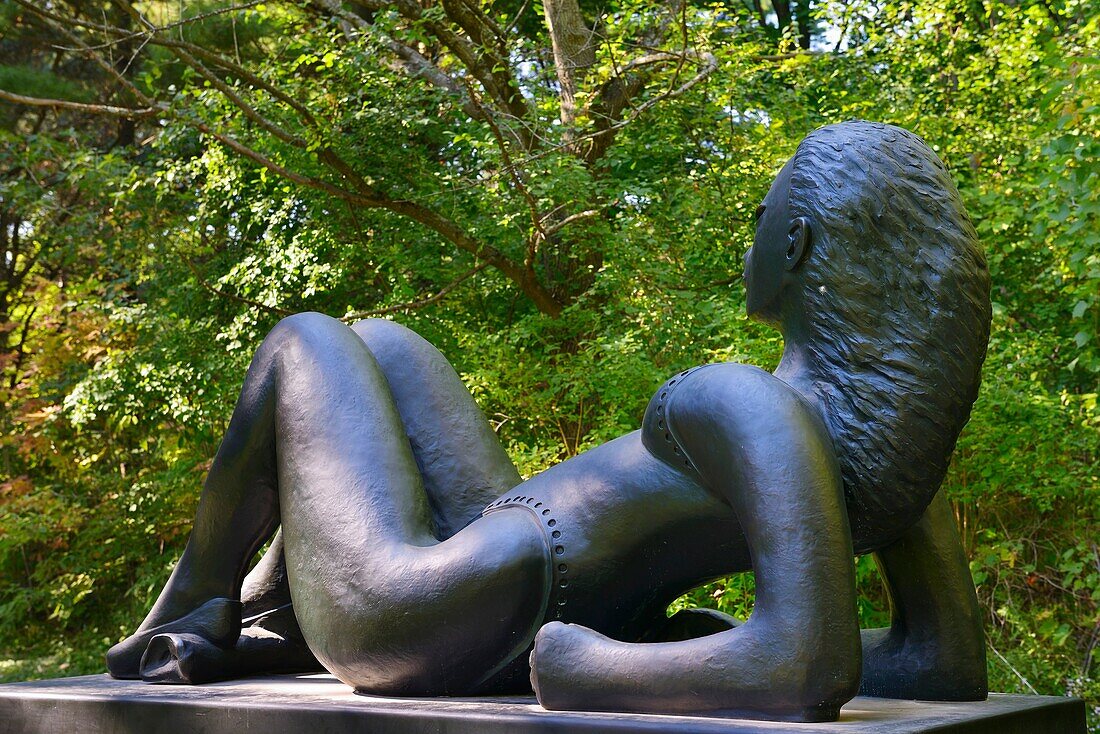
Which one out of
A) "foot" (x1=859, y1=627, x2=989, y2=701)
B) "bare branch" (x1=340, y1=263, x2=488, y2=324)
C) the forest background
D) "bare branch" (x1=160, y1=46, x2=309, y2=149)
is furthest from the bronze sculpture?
"bare branch" (x1=160, y1=46, x2=309, y2=149)

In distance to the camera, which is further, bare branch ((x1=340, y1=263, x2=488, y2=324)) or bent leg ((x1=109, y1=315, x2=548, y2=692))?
bare branch ((x1=340, y1=263, x2=488, y2=324))

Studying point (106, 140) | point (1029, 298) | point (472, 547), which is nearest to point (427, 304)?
point (1029, 298)

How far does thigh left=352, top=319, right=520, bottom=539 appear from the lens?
9.53ft

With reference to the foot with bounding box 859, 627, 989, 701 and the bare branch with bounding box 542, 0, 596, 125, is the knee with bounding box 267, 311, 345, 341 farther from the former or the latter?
the bare branch with bounding box 542, 0, 596, 125

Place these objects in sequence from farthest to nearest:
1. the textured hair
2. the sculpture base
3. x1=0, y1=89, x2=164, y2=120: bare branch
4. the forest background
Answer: x1=0, y1=89, x2=164, y2=120: bare branch, the forest background, the textured hair, the sculpture base

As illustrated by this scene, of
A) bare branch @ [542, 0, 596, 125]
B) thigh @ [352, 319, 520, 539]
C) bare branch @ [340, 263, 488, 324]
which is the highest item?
bare branch @ [542, 0, 596, 125]

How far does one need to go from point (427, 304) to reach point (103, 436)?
468cm

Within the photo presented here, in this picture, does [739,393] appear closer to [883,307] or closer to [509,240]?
[883,307]

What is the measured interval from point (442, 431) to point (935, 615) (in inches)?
50.5

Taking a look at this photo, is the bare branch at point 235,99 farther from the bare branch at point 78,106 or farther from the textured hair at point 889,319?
the textured hair at point 889,319

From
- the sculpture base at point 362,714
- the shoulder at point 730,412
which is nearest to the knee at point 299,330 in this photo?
the sculpture base at point 362,714

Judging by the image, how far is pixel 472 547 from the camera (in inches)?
95.5

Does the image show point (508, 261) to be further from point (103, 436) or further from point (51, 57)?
point (51, 57)

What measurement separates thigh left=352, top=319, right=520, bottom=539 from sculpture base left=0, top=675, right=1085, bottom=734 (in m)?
0.53
